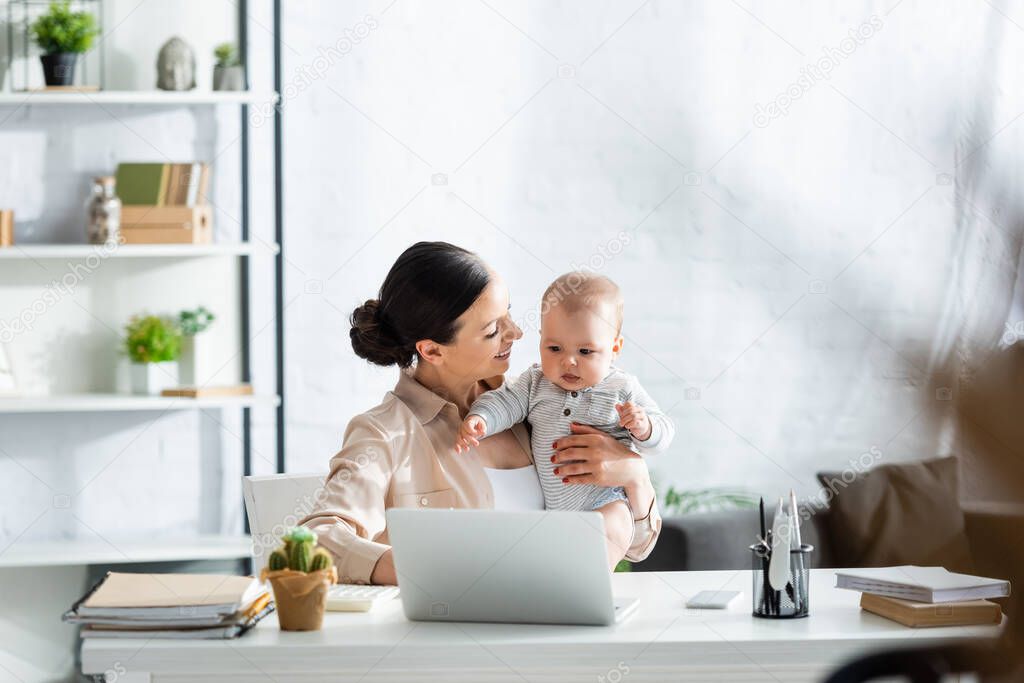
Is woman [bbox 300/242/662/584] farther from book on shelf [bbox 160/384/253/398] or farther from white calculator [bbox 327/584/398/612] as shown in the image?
book on shelf [bbox 160/384/253/398]

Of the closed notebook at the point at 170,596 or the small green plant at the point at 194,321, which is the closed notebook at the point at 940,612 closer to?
the closed notebook at the point at 170,596

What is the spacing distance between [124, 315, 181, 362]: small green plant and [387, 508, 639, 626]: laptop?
6.23 ft

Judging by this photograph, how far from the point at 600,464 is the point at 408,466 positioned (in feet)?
1.07

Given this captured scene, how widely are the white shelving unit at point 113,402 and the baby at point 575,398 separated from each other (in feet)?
4.53

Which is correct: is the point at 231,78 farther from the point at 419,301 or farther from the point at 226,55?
the point at 419,301

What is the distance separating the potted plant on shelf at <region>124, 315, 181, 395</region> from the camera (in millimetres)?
3160

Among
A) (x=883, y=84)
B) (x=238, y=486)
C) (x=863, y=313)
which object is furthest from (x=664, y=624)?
(x=883, y=84)

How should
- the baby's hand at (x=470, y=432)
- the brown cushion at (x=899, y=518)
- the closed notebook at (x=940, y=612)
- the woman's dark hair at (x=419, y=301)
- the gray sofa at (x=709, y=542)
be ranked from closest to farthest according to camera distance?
the closed notebook at (x=940, y=612) < the baby's hand at (x=470, y=432) < the woman's dark hair at (x=419, y=301) < the gray sofa at (x=709, y=542) < the brown cushion at (x=899, y=518)

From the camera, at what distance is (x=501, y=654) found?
1.34 m

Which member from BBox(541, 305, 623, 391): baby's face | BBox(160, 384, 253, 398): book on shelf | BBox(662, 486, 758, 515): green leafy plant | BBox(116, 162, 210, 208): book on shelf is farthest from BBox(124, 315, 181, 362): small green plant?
BBox(541, 305, 623, 391): baby's face

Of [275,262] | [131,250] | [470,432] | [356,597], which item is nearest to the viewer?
[356,597]

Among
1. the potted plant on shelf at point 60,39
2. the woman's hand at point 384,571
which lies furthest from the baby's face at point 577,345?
the potted plant on shelf at point 60,39

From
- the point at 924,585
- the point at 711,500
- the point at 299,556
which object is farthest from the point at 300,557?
the point at 711,500

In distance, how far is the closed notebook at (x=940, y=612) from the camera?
145 centimetres
